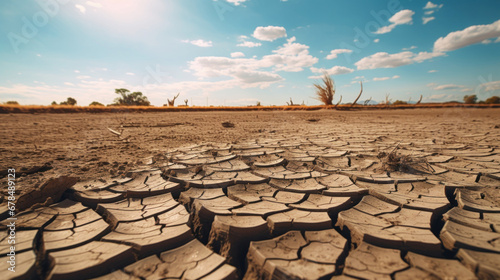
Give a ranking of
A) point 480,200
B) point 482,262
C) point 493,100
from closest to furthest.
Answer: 1. point 482,262
2. point 480,200
3. point 493,100

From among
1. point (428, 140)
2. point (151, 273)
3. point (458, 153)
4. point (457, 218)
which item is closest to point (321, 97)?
point (428, 140)

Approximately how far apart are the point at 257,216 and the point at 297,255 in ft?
1.25

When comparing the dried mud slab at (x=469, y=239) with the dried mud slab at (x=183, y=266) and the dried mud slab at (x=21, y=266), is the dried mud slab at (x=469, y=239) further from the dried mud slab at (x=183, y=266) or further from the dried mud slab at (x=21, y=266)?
the dried mud slab at (x=21, y=266)

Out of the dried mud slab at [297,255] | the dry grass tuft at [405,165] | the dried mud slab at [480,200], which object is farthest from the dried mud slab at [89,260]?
the dry grass tuft at [405,165]

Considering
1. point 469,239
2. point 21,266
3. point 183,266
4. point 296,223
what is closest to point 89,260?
point 21,266

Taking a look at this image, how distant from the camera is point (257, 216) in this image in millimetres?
1366

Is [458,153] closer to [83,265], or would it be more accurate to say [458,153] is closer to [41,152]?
[83,265]

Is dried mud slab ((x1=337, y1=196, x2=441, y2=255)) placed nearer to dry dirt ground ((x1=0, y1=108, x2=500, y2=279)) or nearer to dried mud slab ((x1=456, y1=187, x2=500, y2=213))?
dry dirt ground ((x1=0, y1=108, x2=500, y2=279))

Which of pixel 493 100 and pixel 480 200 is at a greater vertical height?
pixel 493 100

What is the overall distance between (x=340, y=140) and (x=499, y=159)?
70.0 inches

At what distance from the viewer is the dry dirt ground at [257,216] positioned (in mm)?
972

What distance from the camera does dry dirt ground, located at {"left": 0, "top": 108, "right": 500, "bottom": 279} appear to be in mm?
972

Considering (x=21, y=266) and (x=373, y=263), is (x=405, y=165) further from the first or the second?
(x=21, y=266)

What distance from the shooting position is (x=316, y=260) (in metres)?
0.99
